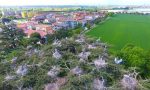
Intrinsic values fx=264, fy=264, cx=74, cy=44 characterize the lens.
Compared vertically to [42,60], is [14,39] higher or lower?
lower

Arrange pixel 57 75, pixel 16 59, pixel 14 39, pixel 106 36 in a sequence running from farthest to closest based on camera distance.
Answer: pixel 106 36 < pixel 14 39 < pixel 16 59 < pixel 57 75

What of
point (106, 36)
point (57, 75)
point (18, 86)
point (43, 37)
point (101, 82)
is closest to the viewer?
point (101, 82)

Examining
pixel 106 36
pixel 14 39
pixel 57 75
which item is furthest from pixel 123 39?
pixel 57 75

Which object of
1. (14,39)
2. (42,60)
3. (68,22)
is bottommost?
(68,22)

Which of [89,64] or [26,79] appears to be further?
[89,64]

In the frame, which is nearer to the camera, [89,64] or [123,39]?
[89,64]

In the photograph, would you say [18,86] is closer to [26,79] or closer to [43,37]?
[26,79]

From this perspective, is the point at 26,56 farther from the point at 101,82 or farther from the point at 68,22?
the point at 68,22

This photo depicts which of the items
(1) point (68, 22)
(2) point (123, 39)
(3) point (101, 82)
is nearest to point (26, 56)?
(3) point (101, 82)

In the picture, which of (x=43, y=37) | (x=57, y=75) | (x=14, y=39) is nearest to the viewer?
(x=57, y=75)
